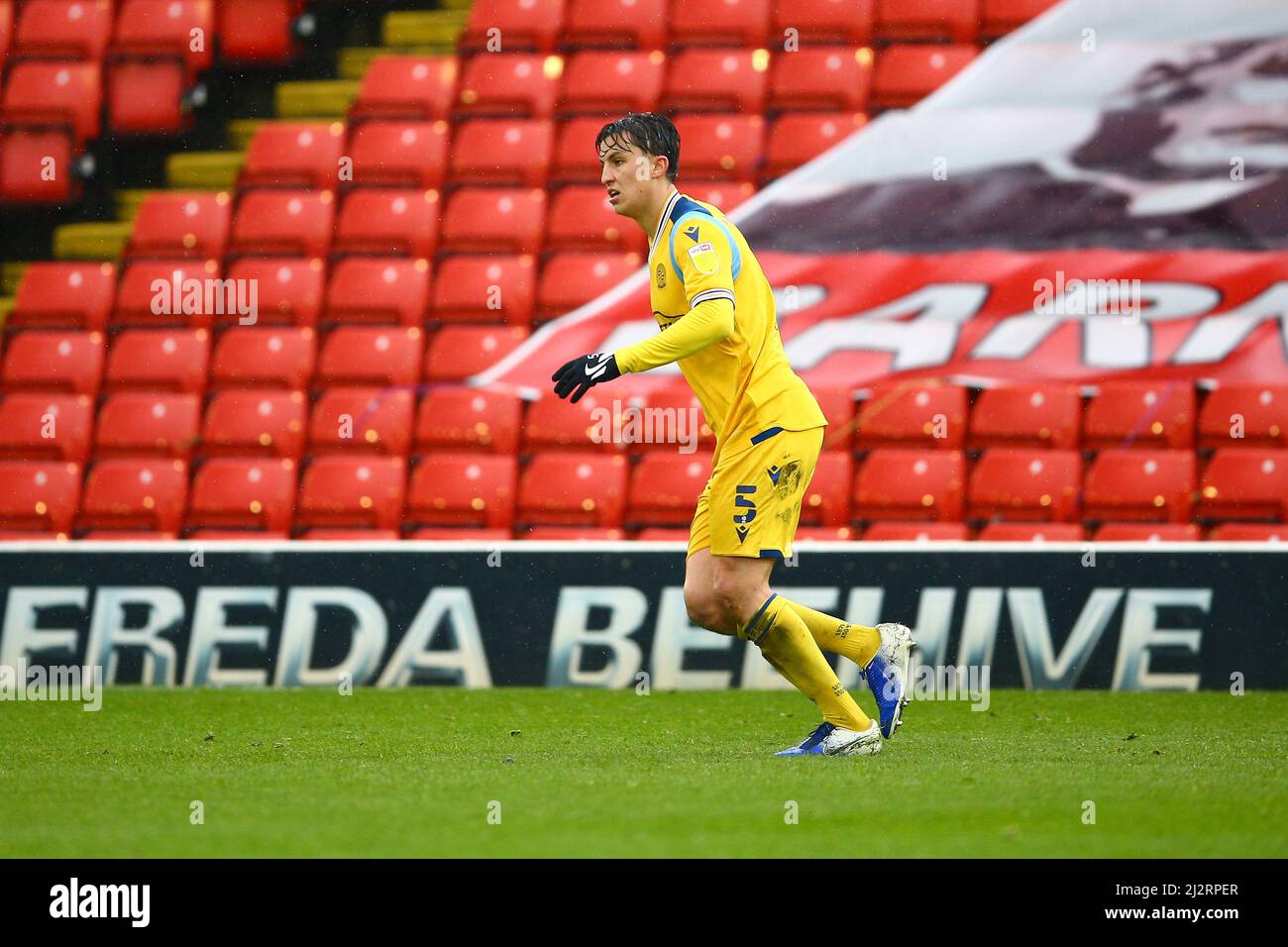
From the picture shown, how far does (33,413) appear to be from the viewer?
1110 centimetres

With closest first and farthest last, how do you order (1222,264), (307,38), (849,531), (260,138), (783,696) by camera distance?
(783,696)
(849,531)
(1222,264)
(260,138)
(307,38)

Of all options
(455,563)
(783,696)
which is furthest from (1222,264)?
(455,563)

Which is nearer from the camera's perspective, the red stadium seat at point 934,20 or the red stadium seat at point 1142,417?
the red stadium seat at point 1142,417

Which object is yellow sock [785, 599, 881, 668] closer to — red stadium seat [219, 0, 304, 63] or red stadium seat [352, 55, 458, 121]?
red stadium seat [352, 55, 458, 121]

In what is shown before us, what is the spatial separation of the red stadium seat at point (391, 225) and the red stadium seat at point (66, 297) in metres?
1.52

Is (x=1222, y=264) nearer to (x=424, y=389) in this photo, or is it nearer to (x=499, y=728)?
(x=424, y=389)

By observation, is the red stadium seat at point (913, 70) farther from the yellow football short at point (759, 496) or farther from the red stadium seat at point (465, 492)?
the yellow football short at point (759, 496)

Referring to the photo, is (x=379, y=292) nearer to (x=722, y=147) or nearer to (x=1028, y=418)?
(x=722, y=147)

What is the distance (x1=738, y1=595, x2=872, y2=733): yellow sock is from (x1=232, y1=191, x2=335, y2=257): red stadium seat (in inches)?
249

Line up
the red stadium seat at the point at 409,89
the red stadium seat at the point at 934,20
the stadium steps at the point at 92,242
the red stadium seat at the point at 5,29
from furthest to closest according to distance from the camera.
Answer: the red stadium seat at the point at 5,29
the stadium steps at the point at 92,242
the red stadium seat at the point at 409,89
the red stadium seat at the point at 934,20

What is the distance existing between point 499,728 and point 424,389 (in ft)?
12.9

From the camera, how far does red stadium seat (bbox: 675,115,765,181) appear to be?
11602 mm

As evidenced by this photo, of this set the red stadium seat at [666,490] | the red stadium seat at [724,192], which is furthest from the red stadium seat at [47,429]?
the red stadium seat at [724,192]

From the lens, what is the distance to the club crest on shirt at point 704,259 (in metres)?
6.04
